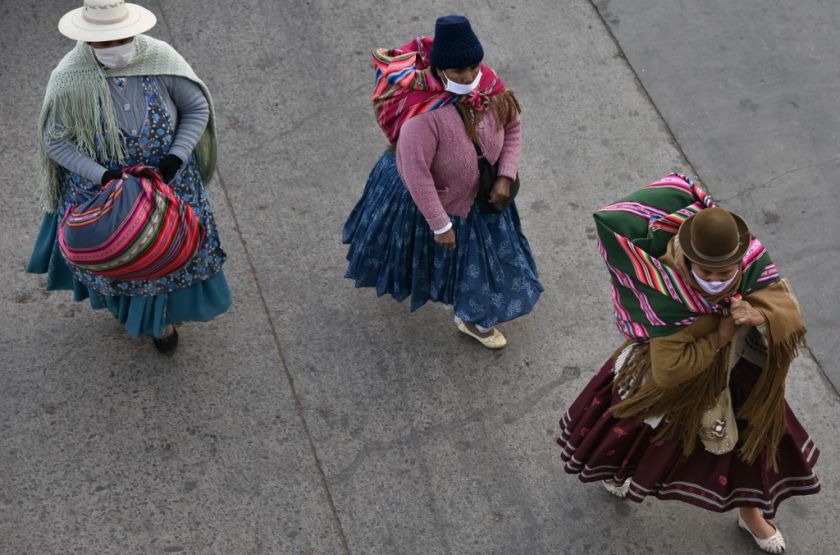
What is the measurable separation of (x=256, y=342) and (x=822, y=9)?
3880mm

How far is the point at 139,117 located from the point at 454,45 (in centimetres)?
116

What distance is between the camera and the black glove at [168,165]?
3881 millimetres

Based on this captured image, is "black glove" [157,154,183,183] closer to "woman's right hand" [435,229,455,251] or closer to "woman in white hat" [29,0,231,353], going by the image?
"woman in white hat" [29,0,231,353]

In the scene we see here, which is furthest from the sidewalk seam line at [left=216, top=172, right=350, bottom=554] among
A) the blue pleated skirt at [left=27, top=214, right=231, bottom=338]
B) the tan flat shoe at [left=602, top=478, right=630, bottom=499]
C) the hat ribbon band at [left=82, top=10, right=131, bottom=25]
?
the hat ribbon band at [left=82, top=10, right=131, bottom=25]

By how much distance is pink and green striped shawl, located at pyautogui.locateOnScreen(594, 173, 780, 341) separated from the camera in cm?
321

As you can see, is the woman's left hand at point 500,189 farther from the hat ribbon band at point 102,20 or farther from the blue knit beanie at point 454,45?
the hat ribbon band at point 102,20

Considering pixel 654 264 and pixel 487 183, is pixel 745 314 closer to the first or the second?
pixel 654 264

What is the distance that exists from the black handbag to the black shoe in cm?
142

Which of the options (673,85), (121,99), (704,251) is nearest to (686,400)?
(704,251)

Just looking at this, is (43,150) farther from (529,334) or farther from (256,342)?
(529,334)


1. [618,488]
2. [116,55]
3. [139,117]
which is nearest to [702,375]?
[618,488]

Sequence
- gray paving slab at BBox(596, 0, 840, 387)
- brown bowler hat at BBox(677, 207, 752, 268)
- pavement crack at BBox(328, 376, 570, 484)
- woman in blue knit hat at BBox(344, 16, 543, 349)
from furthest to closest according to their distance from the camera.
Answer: gray paving slab at BBox(596, 0, 840, 387) < pavement crack at BBox(328, 376, 570, 484) < woman in blue knit hat at BBox(344, 16, 543, 349) < brown bowler hat at BBox(677, 207, 752, 268)

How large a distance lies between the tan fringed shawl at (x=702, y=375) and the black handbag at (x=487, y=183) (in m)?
0.90

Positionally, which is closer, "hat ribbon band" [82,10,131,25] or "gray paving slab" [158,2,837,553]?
"hat ribbon band" [82,10,131,25]
